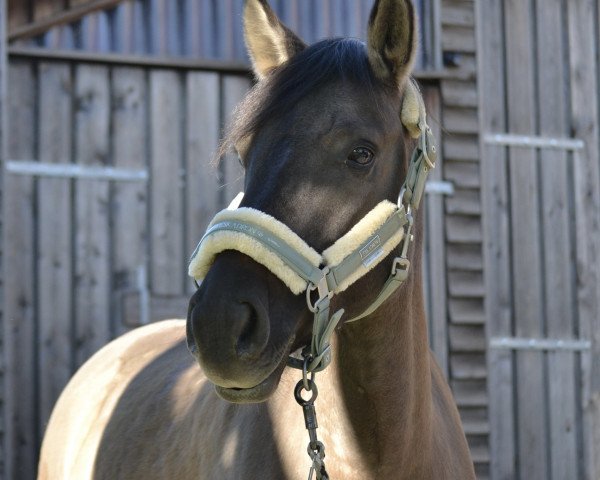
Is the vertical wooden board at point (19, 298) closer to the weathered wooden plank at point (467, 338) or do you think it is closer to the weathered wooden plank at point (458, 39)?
the weathered wooden plank at point (467, 338)

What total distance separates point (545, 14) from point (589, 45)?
49cm

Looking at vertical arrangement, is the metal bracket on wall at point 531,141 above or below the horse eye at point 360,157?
above

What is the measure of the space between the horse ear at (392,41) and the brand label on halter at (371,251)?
0.50 m

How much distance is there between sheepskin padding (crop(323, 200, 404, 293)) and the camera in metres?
2.61

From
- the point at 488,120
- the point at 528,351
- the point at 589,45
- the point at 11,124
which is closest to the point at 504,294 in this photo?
the point at 528,351

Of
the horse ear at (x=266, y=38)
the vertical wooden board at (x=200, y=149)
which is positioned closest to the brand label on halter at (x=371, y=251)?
the horse ear at (x=266, y=38)

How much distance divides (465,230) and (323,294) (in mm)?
5845

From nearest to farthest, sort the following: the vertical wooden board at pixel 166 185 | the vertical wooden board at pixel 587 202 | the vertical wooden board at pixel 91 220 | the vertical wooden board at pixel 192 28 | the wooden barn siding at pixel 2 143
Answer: the wooden barn siding at pixel 2 143 < the vertical wooden board at pixel 91 220 < the vertical wooden board at pixel 166 185 < the vertical wooden board at pixel 192 28 < the vertical wooden board at pixel 587 202

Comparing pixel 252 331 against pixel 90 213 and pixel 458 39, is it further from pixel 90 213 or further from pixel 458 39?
pixel 458 39

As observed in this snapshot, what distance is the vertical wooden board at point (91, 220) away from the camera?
711 centimetres

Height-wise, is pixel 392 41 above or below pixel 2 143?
below

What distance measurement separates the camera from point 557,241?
8.59 meters

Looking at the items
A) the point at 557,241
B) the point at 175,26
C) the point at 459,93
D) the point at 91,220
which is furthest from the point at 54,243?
the point at 557,241

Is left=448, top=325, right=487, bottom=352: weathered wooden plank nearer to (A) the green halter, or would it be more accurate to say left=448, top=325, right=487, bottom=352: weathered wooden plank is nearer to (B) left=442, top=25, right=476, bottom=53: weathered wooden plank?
(B) left=442, top=25, right=476, bottom=53: weathered wooden plank
